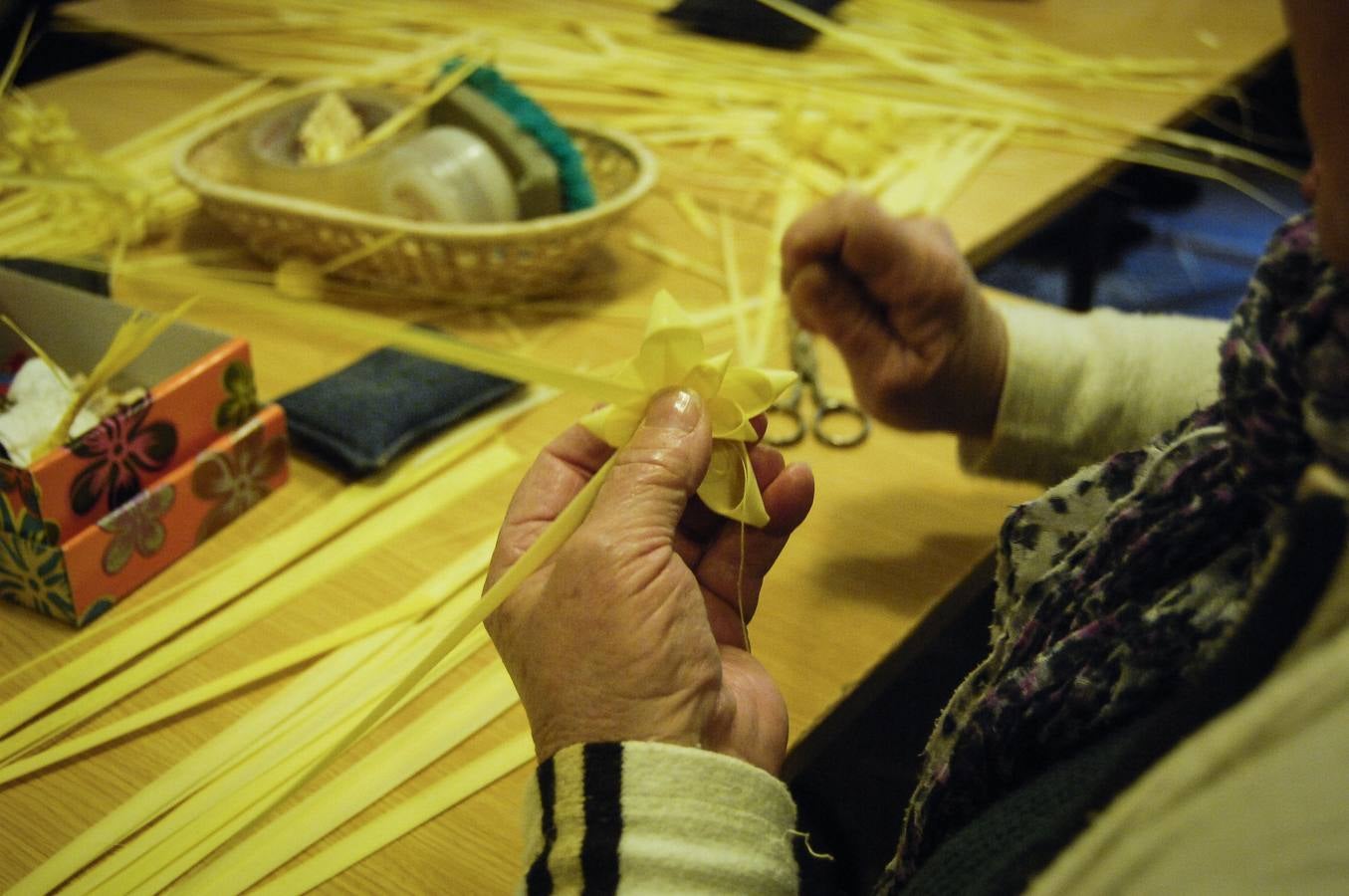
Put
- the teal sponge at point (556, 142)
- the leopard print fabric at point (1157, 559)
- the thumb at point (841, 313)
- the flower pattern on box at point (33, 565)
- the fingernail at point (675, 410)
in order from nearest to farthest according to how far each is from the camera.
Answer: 1. the leopard print fabric at point (1157, 559)
2. the fingernail at point (675, 410)
3. the flower pattern on box at point (33, 565)
4. the thumb at point (841, 313)
5. the teal sponge at point (556, 142)

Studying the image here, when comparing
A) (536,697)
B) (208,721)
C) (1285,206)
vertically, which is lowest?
(1285,206)

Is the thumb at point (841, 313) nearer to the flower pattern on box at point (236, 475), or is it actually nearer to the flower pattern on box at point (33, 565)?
the flower pattern on box at point (236, 475)

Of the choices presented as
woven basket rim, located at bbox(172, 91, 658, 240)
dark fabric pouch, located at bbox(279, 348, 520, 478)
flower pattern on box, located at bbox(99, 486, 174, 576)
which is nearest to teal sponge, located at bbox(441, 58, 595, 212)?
woven basket rim, located at bbox(172, 91, 658, 240)

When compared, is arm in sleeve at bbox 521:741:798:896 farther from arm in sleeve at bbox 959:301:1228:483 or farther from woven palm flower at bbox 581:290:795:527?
arm in sleeve at bbox 959:301:1228:483

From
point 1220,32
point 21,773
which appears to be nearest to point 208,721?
point 21,773

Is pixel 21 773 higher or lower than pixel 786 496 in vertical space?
lower

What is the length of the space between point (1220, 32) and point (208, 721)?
5.64ft

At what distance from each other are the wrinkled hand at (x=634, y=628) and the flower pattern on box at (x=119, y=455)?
0.89 ft

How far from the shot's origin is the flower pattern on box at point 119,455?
0.70m

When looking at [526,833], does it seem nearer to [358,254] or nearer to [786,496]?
[786,496]

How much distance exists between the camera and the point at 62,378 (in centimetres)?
79

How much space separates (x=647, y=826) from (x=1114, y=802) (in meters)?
0.21

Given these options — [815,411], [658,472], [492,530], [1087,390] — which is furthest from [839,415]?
[658,472]

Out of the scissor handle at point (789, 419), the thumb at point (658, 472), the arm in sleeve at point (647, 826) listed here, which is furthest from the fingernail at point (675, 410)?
the scissor handle at point (789, 419)
